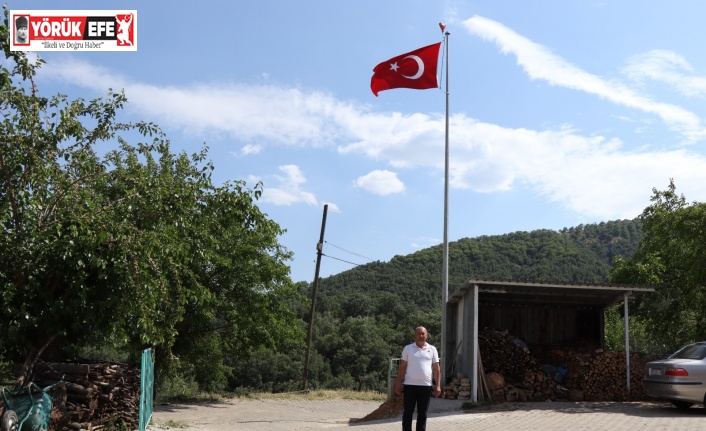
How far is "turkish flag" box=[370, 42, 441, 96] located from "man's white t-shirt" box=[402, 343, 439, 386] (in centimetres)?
1187

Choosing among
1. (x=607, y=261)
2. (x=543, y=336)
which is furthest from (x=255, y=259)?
(x=607, y=261)

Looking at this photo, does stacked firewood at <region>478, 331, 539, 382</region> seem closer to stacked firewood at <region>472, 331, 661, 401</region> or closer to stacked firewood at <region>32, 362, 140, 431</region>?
stacked firewood at <region>472, 331, 661, 401</region>

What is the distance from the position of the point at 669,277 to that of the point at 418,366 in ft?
59.0

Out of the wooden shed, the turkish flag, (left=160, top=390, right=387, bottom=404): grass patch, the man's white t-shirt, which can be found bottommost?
(left=160, top=390, right=387, bottom=404): grass patch

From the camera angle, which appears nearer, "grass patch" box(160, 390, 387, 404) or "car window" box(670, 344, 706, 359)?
"car window" box(670, 344, 706, 359)

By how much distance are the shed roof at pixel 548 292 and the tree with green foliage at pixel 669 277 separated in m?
4.41

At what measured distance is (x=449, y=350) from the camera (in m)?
22.4

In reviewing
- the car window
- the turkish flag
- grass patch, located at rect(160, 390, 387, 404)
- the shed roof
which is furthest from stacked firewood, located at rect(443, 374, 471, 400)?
grass patch, located at rect(160, 390, 387, 404)

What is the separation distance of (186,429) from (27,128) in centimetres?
695

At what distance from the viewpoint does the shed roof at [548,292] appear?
18547 mm

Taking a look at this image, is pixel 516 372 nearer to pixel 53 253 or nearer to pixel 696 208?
pixel 696 208

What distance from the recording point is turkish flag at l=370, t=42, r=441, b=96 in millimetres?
21250

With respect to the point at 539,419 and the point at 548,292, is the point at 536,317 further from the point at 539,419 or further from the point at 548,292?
the point at 539,419

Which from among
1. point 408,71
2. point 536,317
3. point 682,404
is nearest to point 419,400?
point 682,404
